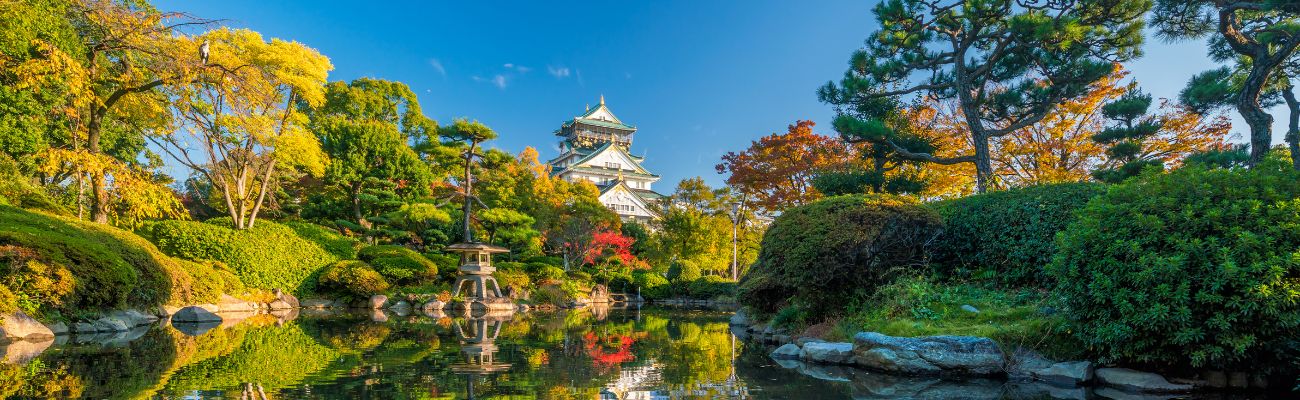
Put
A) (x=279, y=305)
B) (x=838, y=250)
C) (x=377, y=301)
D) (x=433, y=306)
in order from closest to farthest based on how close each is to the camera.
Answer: (x=838, y=250), (x=279, y=305), (x=433, y=306), (x=377, y=301)

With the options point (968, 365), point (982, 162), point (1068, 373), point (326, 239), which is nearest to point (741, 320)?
point (982, 162)

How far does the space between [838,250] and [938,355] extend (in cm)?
207

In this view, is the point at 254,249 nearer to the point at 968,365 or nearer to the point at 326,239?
the point at 326,239

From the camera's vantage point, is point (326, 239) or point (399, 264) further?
point (326, 239)

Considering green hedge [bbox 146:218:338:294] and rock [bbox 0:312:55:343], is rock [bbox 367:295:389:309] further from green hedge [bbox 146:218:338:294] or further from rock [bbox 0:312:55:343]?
rock [bbox 0:312:55:343]

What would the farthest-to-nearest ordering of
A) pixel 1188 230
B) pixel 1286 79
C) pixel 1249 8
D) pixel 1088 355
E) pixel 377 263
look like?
pixel 377 263, pixel 1286 79, pixel 1249 8, pixel 1088 355, pixel 1188 230

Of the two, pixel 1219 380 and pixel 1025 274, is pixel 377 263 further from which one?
pixel 1219 380

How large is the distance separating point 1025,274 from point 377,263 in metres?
15.6

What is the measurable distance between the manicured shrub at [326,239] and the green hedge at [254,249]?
28 cm

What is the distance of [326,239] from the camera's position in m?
17.8

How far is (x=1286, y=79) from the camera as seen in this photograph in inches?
457

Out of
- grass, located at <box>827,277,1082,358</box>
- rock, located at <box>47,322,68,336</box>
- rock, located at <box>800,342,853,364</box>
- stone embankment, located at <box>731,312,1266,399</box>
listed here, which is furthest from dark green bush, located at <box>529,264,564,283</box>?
rock, located at <box>800,342,853,364</box>

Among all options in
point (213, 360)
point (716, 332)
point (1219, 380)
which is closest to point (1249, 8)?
point (1219, 380)

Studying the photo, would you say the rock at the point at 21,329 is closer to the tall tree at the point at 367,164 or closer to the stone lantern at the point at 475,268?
the stone lantern at the point at 475,268
